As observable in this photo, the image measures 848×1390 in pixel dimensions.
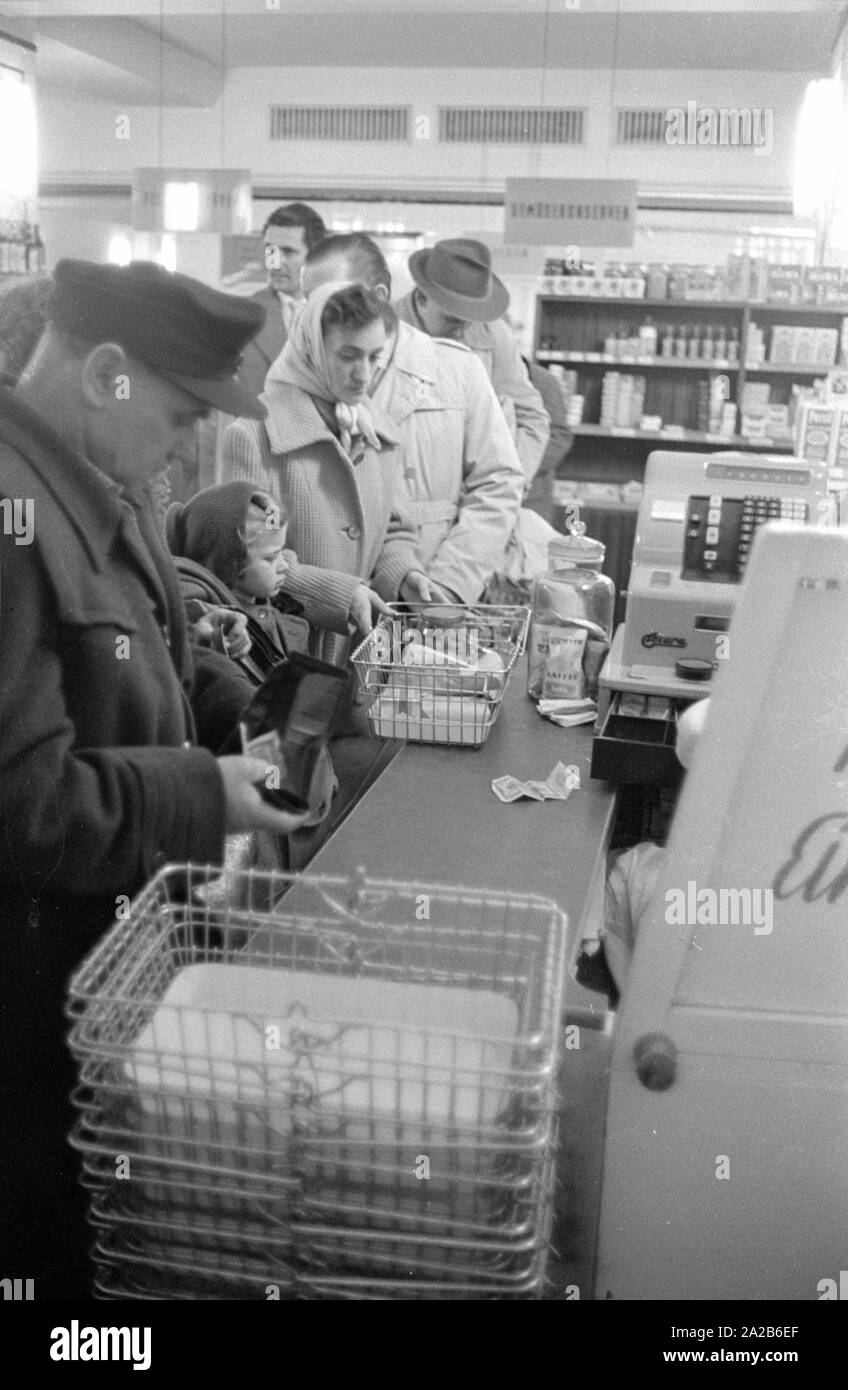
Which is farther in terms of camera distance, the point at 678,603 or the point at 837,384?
the point at 837,384

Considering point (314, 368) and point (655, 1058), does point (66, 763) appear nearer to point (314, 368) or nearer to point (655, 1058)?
point (655, 1058)

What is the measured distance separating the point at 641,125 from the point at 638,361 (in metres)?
6.04

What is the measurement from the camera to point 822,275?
24.8ft

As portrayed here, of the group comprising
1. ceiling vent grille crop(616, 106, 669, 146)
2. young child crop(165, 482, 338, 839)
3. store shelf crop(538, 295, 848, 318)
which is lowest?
young child crop(165, 482, 338, 839)

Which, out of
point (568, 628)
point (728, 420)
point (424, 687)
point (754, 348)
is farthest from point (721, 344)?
point (424, 687)

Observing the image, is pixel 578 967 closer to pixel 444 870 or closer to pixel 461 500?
pixel 444 870

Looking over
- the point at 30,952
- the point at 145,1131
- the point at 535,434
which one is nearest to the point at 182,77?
the point at 30,952

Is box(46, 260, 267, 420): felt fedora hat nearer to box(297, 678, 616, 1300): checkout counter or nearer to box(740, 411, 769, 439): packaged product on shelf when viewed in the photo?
box(297, 678, 616, 1300): checkout counter

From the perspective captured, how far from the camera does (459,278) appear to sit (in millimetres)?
4195

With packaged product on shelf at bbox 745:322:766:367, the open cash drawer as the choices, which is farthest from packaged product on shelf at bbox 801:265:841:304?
the open cash drawer

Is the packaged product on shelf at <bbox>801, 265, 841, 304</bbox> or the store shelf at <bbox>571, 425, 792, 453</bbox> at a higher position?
the packaged product on shelf at <bbox>801, 265, 841, 304</bbox>

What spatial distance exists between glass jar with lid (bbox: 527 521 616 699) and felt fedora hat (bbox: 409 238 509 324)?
1.84 meters

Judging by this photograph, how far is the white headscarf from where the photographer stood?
5.75ft

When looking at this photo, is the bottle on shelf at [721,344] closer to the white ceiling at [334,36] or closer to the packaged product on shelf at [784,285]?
the packaged product on shelf at [784,285]
